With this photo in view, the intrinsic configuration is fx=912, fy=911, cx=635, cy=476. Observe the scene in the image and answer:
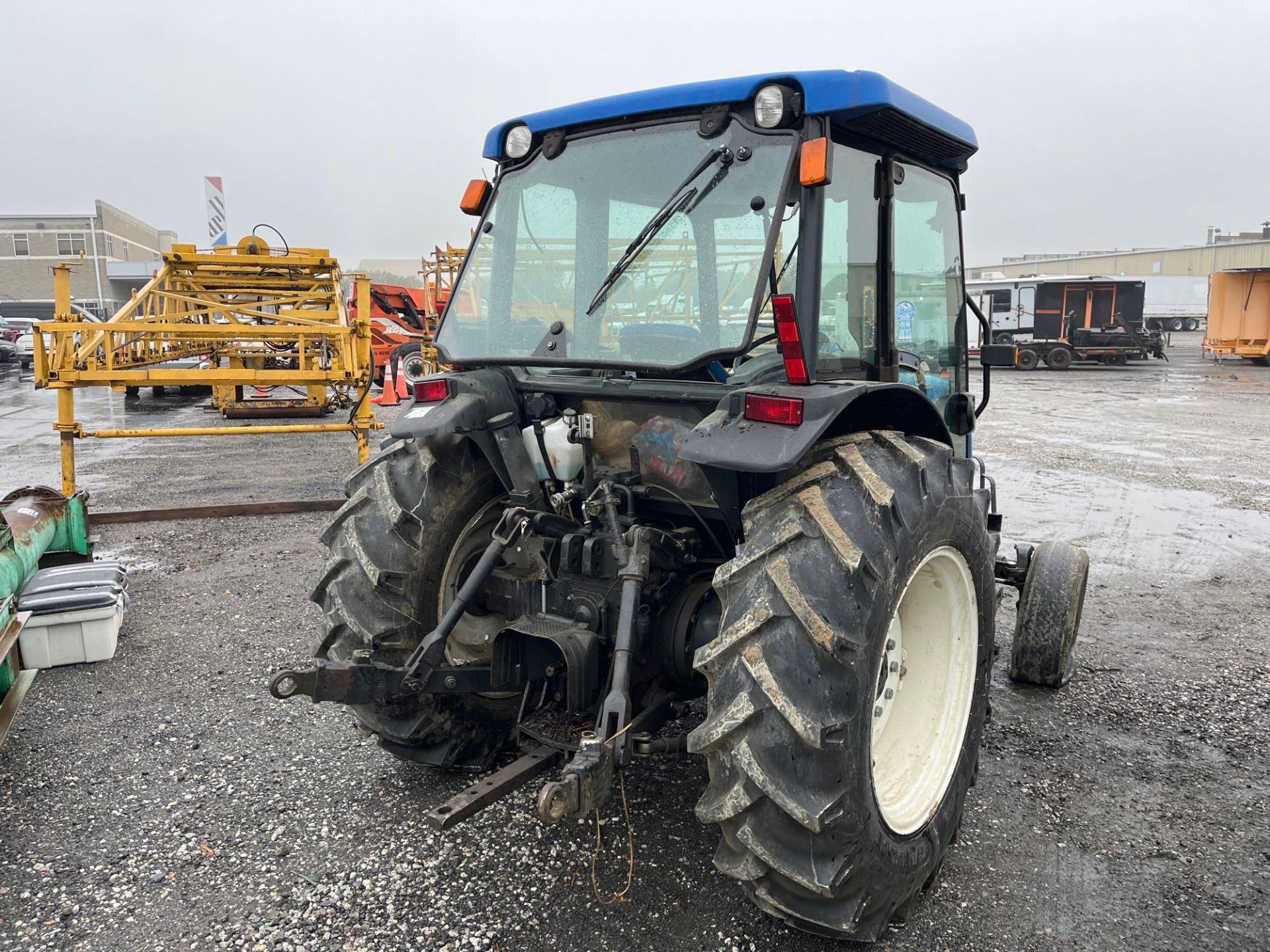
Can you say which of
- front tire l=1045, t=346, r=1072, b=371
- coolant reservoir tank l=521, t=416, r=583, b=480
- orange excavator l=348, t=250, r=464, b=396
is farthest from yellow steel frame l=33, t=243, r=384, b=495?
front tire l=1045, t=346, r=1072, b=371

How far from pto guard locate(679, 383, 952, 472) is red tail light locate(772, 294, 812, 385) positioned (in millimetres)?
42

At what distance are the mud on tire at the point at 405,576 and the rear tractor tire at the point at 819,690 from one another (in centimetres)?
121

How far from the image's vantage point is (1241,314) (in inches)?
1008

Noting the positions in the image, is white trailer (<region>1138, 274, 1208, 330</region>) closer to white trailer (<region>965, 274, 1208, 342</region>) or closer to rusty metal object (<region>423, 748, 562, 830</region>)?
white trailer (<region>965, 274, 1208, 342</region>)

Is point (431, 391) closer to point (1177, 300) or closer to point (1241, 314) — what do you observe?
point (1241, 314)

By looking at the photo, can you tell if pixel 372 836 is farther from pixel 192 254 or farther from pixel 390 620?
pixel 192 254

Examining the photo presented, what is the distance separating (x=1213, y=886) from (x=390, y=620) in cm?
273

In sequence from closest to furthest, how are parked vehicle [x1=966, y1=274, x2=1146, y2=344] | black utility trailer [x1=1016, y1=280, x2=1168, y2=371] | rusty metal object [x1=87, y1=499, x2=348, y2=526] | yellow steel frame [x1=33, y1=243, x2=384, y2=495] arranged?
yellow steel frame [x1=33, y1=243, x2=384, y2=495] → rusty metal object [x1=87, y1=499, x2=348, y2=526] → parked vehicle [x1=966, y1=274, x2=1146, y2=344] → black utility trailer [x1=1016, y1=280, x2=1168, y2=371]

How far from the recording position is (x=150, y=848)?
2.98 m

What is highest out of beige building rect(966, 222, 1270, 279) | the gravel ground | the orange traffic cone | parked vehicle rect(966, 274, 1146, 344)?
beige building rect(966, 222, 1270, 279)

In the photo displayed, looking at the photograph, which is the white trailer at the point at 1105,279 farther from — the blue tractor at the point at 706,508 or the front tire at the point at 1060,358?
the blue tractor at the point at 706,508

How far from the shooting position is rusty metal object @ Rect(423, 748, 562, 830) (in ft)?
8.20

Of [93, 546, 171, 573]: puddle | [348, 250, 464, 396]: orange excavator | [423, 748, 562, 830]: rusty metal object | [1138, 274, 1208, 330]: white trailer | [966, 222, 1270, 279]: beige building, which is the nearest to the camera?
[423, 748, 562, 830]: rusty metal object

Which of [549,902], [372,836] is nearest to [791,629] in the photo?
[549,902]
